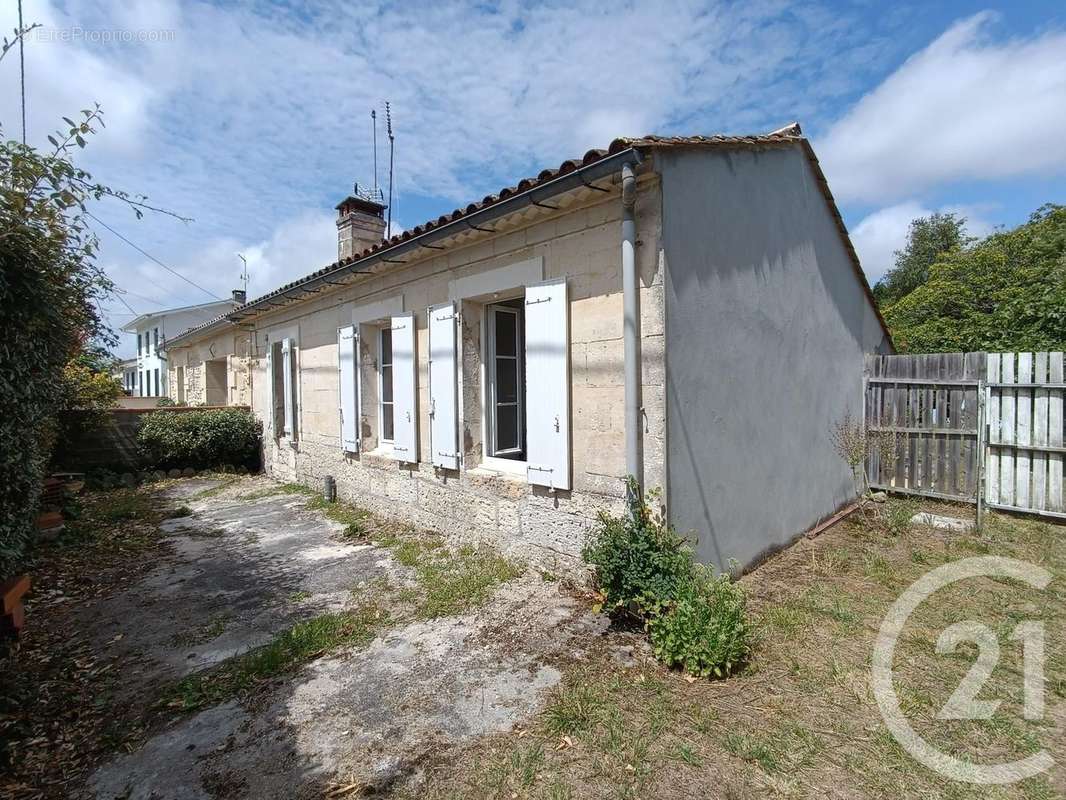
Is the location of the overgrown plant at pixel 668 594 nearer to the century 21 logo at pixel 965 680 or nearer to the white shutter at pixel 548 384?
the white shutter at pixel 548 384

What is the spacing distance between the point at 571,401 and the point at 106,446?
33.6 feet

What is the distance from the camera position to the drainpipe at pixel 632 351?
3.54 meters

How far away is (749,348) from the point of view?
176 inches

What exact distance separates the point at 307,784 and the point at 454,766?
637mm

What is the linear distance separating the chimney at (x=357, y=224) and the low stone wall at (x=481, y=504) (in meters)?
3.54

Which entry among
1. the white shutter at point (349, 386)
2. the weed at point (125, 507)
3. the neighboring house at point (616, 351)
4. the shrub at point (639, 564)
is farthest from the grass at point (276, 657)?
the weed at point (125, 507)

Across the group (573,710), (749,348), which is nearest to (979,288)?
(749,348)

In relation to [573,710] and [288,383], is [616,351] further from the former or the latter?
[288,383]

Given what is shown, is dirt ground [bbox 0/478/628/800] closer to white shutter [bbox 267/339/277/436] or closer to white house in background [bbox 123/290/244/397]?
white shutter [bbox 267/339/277/436]

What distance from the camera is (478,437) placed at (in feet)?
17.2

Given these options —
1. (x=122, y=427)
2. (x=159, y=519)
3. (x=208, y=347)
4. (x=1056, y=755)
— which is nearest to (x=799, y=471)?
(x=1056, y=755)

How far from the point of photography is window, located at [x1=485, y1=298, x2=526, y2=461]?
527cm

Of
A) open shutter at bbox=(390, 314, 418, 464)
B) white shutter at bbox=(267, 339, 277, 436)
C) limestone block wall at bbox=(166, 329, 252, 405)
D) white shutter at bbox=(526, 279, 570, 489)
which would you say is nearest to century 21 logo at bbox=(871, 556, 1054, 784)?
white shutter at bbox=(526, 279, 570, 489)

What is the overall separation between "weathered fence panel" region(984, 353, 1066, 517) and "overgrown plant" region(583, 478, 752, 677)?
16.1 ft
